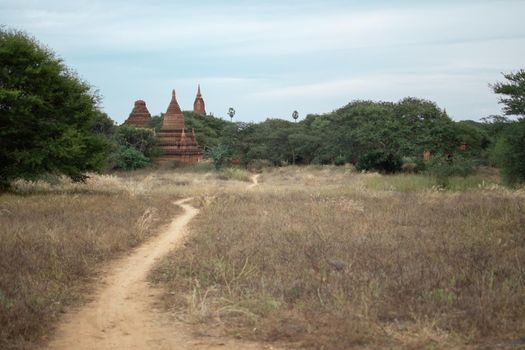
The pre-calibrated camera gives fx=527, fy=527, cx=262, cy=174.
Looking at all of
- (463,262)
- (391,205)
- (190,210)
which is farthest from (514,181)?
(463,262)

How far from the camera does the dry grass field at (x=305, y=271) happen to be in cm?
587

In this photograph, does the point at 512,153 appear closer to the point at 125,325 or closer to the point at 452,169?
the point at 452,169

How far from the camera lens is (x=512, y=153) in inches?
859

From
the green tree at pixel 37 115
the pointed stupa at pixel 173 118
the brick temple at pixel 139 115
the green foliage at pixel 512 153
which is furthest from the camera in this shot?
the brick temple at pixel 139 115

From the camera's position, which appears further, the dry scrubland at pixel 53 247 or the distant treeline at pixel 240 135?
the distant treeline at pixel 240 135

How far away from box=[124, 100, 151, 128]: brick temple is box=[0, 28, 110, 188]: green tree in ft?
160

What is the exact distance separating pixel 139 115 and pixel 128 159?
22.4 m

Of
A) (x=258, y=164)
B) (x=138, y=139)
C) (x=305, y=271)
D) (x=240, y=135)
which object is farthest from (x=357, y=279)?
(x=240, y=135)

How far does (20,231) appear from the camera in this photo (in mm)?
10961

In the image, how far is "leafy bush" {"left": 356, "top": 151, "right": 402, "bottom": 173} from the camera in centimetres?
4103

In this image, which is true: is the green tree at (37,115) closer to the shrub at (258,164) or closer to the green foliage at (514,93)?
the green foliage at (514,93)

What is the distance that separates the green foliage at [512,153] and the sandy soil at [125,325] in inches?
674

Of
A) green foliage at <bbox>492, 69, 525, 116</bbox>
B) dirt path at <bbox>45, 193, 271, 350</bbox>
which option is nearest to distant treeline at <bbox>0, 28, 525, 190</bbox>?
green foliage at <bbox>492, 69, 525, 116</bbox>

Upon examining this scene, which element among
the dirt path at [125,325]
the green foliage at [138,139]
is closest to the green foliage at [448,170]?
the dirt path at [125,325]
